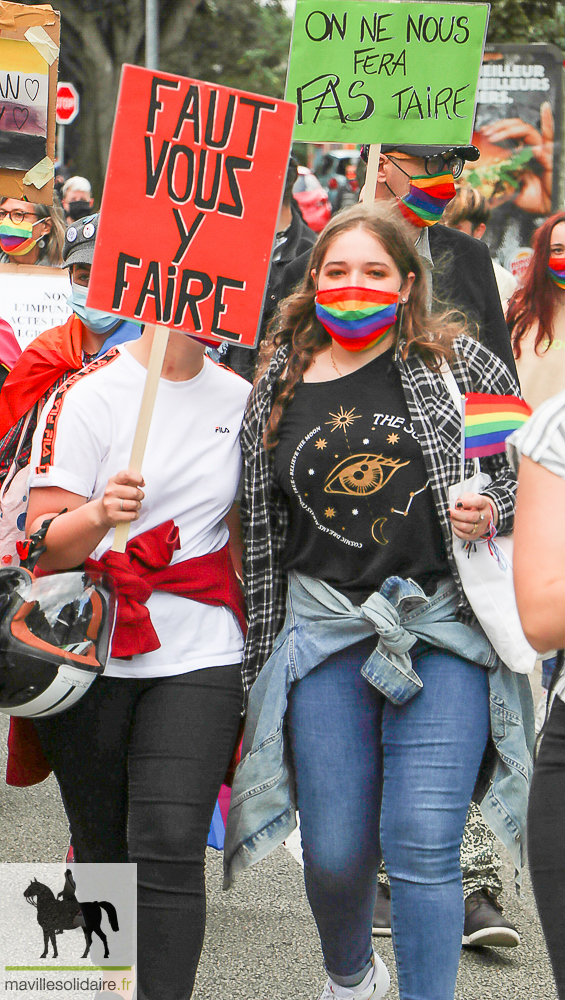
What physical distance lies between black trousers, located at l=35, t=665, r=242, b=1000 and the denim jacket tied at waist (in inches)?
3.7

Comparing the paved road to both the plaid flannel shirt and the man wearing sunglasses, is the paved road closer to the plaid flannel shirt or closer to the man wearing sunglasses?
the plaid flannel shirt

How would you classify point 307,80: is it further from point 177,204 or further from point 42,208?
point 42,208

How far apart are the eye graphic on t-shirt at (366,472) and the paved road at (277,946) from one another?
150 centimetres

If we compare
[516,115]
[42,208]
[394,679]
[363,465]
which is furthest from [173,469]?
[516,115]

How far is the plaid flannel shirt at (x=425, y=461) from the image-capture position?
2883mm

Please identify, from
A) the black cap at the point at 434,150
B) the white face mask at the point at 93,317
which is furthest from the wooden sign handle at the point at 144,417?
the black cap at the point at 434,150

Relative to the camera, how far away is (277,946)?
372cm

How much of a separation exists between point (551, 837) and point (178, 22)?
20.2 metres

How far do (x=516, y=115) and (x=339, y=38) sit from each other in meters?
9.59

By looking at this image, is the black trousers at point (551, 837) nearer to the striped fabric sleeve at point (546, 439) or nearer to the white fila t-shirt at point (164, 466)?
the striped fabric sleeve at point (546, 439)

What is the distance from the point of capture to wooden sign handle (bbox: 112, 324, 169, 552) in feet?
9.00

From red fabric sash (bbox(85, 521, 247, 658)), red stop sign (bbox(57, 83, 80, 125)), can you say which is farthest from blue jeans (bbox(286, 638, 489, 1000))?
red stop sign (bbox(57, 83, 80, 125))

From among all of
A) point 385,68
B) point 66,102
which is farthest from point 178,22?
point 385,68

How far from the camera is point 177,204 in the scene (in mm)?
2852
